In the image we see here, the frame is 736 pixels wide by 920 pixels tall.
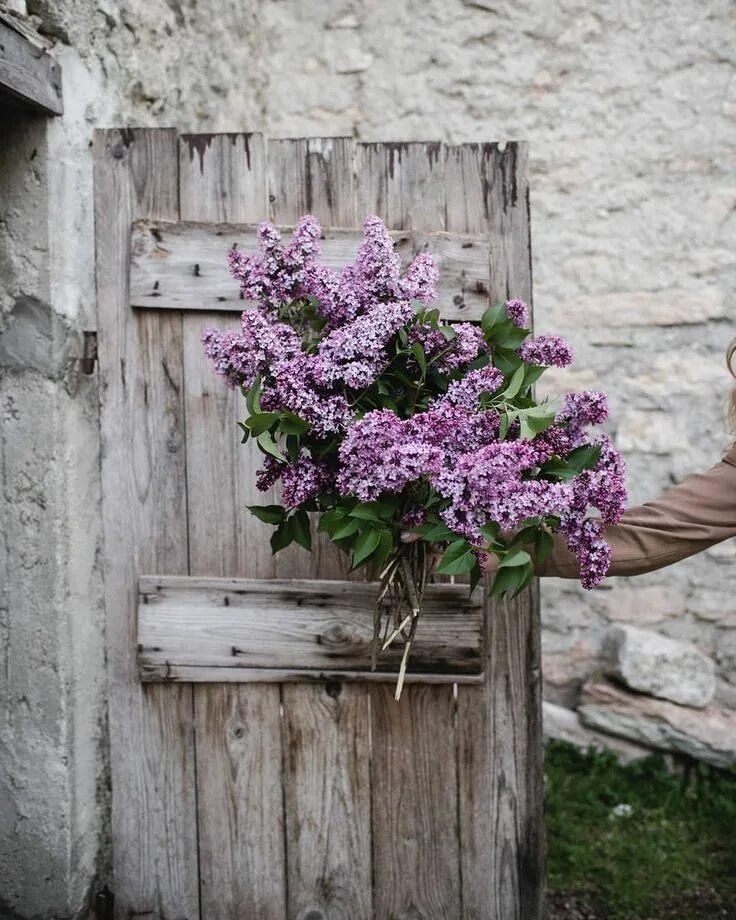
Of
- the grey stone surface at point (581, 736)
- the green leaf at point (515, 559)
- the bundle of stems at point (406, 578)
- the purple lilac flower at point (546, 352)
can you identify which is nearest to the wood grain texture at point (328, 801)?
the bundle of stems at point (406, 578)

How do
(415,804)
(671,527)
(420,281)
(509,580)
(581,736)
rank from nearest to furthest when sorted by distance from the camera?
Result: (509,580), (420,281), (671,527), (415,804), (581,736)

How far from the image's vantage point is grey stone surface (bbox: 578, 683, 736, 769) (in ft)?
10.7

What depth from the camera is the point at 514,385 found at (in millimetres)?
1609

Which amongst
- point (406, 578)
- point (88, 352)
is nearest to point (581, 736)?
point (406, 578)

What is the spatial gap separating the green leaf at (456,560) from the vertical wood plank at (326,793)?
712 mm

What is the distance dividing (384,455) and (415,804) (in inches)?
45.6

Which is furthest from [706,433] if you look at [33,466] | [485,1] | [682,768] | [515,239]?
[33,466]

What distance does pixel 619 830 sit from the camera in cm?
306

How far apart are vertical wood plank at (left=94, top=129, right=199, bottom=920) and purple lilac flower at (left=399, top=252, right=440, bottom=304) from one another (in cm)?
74

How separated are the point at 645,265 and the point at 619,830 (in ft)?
6.66

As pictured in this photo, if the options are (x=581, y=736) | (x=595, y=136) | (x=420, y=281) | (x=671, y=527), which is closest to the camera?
(x=420, y=281)

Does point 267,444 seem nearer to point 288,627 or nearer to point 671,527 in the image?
point 288,627

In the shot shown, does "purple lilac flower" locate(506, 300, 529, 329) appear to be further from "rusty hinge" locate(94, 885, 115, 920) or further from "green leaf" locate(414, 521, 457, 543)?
"rusty hinge" locate(94, 885, 115, 920)

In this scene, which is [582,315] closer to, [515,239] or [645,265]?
[645,265]
